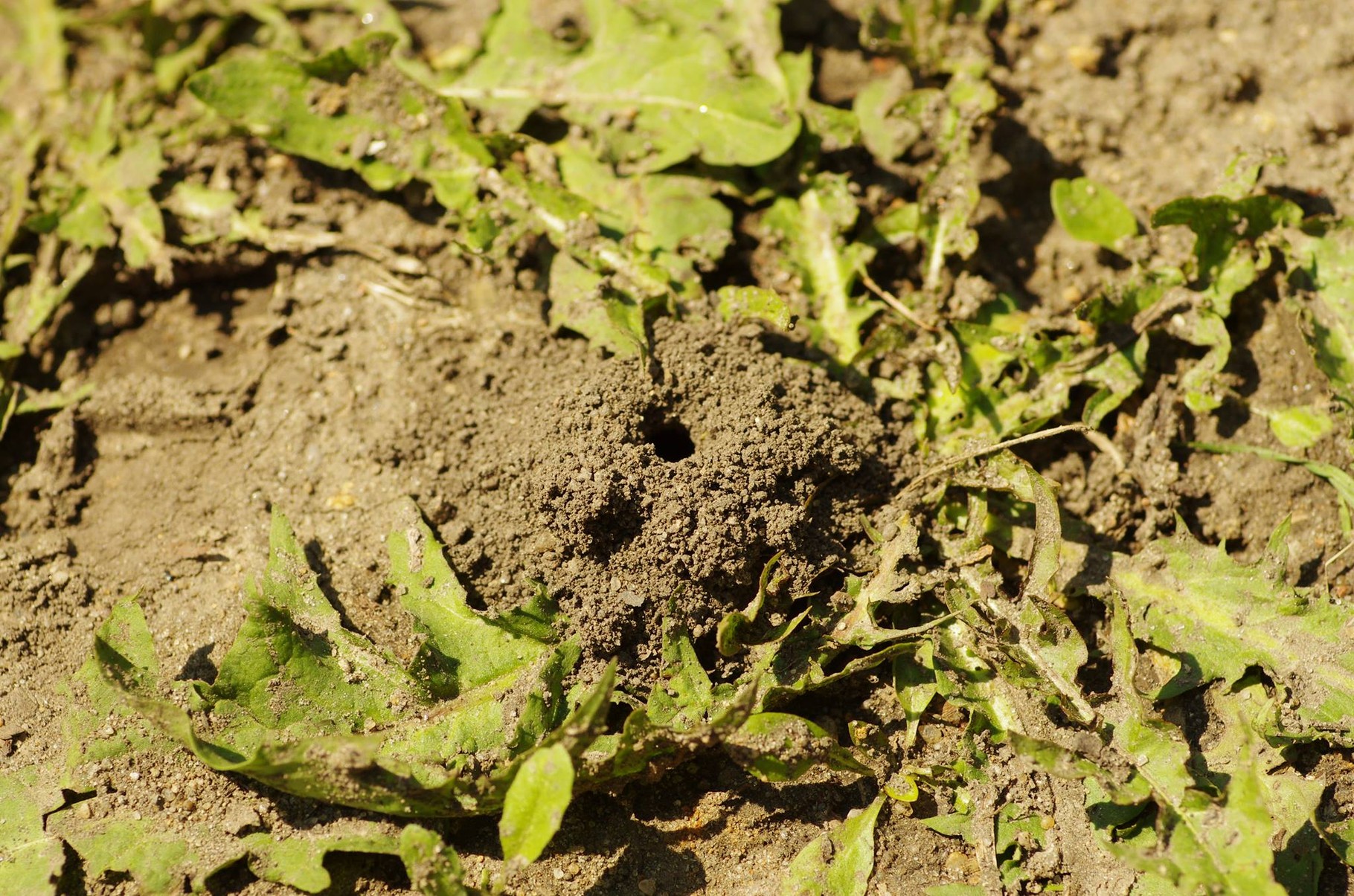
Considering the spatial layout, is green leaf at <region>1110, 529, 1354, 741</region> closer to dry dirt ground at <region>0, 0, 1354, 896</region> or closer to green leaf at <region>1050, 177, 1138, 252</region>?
dry dirt ground at <region>0, 0, 1354, 896</region>

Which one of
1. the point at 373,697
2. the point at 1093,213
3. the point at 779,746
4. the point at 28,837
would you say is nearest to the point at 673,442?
the point at 779,746

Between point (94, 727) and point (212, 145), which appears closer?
point (94, 727)

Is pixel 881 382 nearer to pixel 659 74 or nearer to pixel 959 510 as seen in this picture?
pixel 959 510

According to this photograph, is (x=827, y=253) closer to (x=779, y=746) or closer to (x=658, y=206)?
(x=658, y=206)

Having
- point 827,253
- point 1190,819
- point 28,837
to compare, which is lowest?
point 28,837

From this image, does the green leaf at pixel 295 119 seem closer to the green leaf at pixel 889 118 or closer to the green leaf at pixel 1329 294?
the green leaf at pixel 889 118

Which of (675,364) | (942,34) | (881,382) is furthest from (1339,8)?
(675,364)

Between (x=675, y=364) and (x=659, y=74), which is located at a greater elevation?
(x=659, y=74)

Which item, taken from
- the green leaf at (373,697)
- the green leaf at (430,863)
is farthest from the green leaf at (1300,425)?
the green leaf at (430,863)
